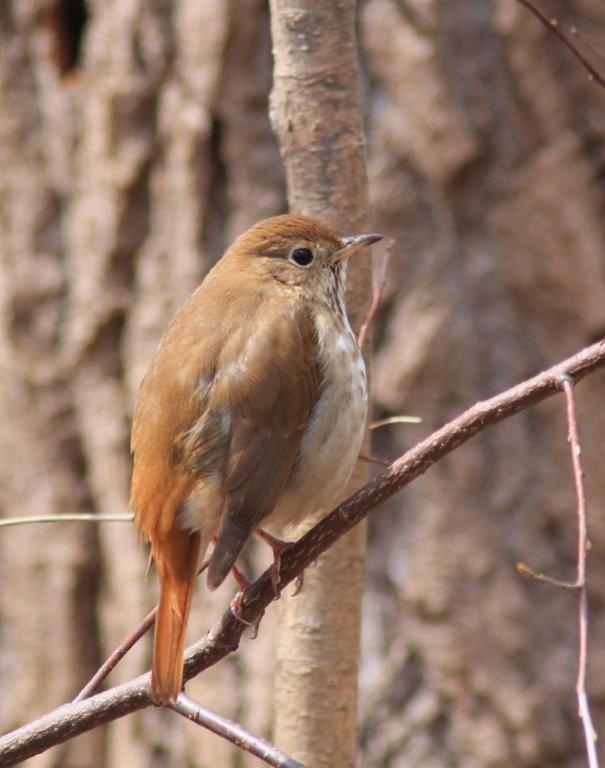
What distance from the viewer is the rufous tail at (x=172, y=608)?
200 centimetres

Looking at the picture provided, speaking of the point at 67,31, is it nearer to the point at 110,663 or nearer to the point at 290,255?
the point at 290,255

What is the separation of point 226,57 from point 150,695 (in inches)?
83.6

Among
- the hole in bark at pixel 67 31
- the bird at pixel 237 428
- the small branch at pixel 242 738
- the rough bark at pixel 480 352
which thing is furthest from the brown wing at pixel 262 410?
the hole in bark at pixel 67 31

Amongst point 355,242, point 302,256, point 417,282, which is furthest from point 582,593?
point 417,282

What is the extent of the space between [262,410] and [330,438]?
0.14 metres

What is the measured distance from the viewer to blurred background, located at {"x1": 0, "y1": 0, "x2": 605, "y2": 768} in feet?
11.7

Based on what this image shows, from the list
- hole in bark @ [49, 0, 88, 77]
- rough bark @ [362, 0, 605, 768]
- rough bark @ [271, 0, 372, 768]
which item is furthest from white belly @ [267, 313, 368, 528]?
hole in bark @ [49, 0, 88, 77]

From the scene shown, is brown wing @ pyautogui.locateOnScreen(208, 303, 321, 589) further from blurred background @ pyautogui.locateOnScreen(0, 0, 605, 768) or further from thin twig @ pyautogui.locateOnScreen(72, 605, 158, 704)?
blurred background @ pyautogui.locateOnScreen(0, 0, 605, 768)

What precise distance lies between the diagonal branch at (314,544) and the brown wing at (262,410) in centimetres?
21

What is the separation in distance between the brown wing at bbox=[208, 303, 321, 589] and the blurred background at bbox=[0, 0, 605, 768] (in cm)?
116

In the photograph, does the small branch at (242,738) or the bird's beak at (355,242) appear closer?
the small branch at (242,738)

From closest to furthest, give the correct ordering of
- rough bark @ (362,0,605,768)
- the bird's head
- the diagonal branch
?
the diagonal branch, the bird's head, rough bark @ (362,0,605,768)

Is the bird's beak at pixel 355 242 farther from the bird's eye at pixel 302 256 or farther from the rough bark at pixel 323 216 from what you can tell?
the bird's eye at pixel 302 256

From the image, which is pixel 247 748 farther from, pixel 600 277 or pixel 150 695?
pixel 600 277
